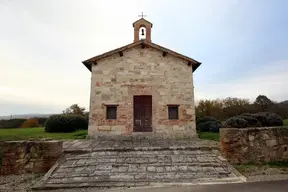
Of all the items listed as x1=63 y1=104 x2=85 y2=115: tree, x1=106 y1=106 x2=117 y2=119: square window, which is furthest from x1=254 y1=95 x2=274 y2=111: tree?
x1=63 y1=104 x2=85 y2=115: tree

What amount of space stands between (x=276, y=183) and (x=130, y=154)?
4.39 metres

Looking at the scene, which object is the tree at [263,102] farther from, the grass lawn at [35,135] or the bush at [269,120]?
the grass lawn at [35,135]

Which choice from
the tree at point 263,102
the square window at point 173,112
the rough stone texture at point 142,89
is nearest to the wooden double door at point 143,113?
the rough stone texture at point 142,89

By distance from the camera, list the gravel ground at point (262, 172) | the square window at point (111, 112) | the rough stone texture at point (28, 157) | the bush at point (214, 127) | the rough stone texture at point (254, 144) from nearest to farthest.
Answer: the gravel ground at point (262, 172) < the rough stone texture at point (28, 157) < the rough stone texture at point (254, 144) < the square window at point (111, 112) < the bush at point (214, 127)

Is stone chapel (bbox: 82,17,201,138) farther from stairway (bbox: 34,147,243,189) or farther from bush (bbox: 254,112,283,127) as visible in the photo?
bush (bbox: 254,112,283,127)

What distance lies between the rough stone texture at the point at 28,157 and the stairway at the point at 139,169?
48cm

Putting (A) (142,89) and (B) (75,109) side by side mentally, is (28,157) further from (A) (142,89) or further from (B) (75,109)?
(B) (75,109)

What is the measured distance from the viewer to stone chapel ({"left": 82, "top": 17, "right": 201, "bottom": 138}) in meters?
11.2

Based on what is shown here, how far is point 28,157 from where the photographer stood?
6.62 m

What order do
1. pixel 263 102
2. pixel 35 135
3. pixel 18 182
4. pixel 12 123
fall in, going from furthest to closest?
pixel 12 123
pixel 263 102
pixel 35 135
pixel 18 182

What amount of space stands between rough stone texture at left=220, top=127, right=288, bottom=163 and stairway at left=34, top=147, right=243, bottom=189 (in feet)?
1.87

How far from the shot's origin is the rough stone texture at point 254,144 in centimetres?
684

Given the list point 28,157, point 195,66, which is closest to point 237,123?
point 195,66

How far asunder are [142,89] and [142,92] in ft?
0.59
